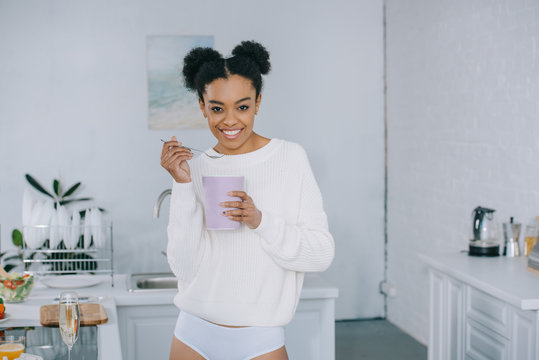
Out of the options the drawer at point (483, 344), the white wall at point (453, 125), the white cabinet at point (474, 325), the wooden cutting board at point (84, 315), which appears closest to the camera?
the wooden cutting board at point (84, 315)

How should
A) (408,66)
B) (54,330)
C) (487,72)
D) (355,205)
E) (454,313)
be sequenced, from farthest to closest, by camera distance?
(355,205)
(408,66)
(487,72)
(454,313)
(54,330)

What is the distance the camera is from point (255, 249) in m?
1.58

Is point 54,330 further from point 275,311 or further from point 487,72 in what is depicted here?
point 487,72

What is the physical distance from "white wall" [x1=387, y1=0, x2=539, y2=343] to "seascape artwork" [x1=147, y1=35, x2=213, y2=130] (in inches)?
55.9

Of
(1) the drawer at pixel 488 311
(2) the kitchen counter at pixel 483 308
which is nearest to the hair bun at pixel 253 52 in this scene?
(2) the kitchen counter at pixel 483 308

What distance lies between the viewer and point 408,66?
4.38m

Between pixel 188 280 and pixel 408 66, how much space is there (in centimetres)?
316

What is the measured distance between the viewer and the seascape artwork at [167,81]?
4523 mm

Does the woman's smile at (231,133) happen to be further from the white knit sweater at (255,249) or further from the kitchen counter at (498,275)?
the kitchen counter at (498,275)

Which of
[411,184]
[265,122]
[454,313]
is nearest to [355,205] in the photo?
[411,184]

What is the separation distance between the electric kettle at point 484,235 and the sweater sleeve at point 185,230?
165 cm

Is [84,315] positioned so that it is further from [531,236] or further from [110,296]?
[531,236]

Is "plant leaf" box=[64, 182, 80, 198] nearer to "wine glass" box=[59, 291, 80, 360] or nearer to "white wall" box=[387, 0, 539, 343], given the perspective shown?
"white wall" box=[387, 0, 539, 343]

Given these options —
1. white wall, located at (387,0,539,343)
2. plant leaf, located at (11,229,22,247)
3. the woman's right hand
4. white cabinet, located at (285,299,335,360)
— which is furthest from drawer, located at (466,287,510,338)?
plant leaf, located at (11,229,22,247)
